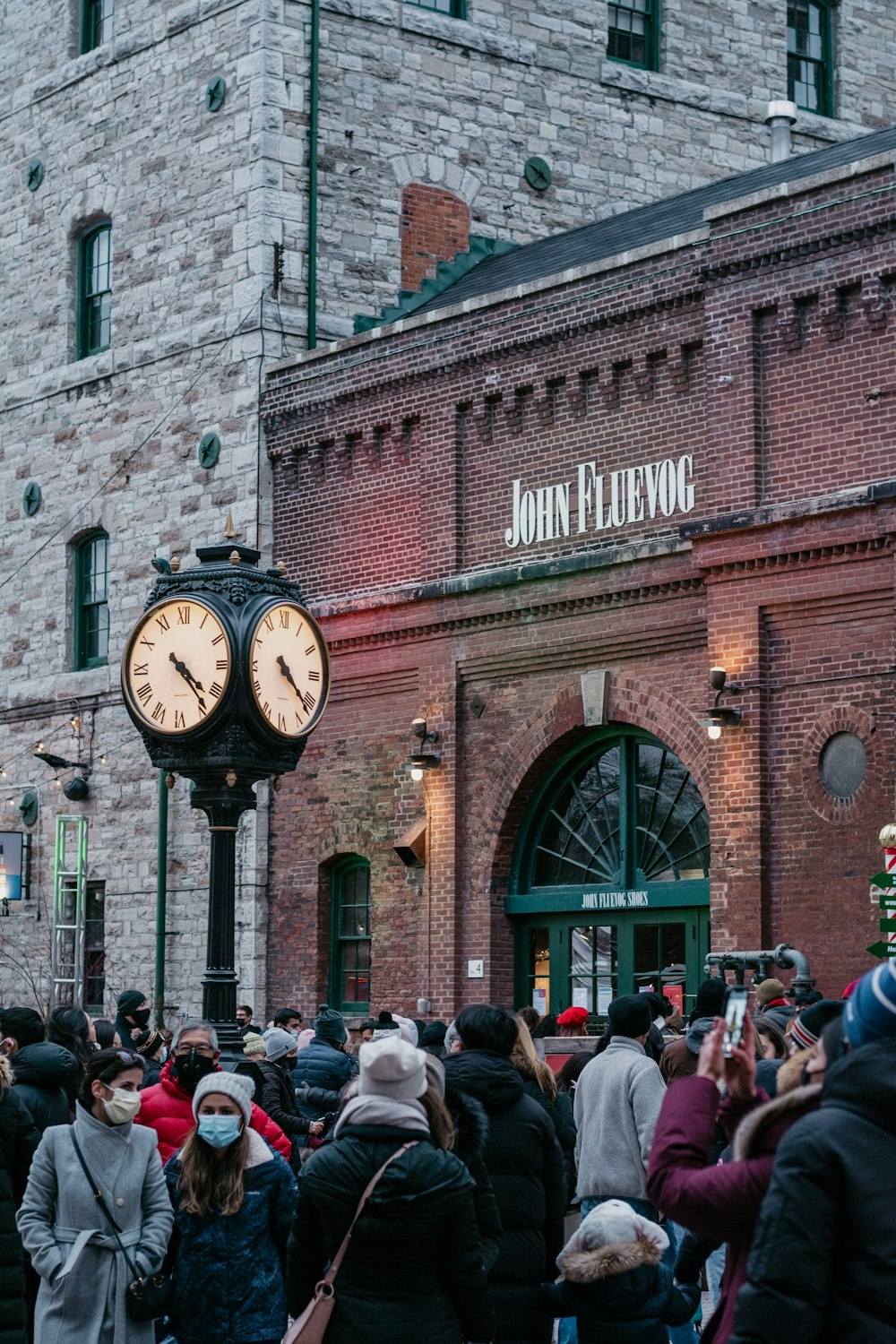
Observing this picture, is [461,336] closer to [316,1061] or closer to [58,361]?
[58,361]

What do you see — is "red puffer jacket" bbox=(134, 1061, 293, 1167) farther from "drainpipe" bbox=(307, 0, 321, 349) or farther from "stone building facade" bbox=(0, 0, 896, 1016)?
"drainpipe" bbox=(307, 0, 321, 349)

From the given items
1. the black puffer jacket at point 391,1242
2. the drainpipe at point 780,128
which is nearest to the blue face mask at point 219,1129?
the black puffer jacket at point 391,1242

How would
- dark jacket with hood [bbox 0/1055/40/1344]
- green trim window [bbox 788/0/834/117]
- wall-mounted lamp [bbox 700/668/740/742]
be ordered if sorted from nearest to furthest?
1. dark jacket with hood [bbox 0/1055/40/1344]
2. wall-mounted lamp [bbox 700/668/740/742]
3. green trim window [bbox 788/0/834/117]

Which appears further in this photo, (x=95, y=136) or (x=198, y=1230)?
(x=95, y=136)

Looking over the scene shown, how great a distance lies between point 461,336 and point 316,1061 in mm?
11287

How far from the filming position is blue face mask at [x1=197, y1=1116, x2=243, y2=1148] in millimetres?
7430

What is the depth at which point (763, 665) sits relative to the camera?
19.3 meters

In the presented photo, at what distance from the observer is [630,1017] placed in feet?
31.7

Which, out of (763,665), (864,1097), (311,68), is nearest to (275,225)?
(311,68)

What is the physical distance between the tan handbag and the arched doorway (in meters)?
14.3

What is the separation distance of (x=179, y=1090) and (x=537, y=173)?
2114cm

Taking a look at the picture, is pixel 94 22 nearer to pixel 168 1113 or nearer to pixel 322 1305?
pixel 168 1113

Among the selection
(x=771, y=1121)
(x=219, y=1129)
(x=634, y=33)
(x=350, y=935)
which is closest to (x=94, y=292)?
(x=634, y=33)

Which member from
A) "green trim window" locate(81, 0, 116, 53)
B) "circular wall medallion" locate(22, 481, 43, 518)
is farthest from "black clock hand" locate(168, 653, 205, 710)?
"green trim window" locate(81, 0, 116, 53)
